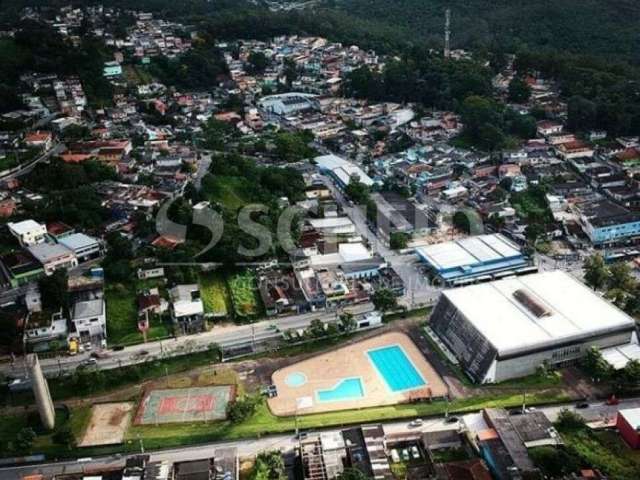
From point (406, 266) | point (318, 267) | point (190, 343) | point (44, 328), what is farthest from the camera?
point (406, 266)

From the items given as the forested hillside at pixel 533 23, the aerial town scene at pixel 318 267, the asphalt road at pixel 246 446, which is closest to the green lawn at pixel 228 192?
the aerial town scene at pixel 318 267

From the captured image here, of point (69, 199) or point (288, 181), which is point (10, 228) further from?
point (288, 181)

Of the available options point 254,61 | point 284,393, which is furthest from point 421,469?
point 254,61

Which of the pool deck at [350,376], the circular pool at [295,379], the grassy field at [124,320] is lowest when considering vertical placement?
the grassy field at [124,320]

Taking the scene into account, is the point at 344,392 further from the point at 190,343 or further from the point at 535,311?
the point at 535,311

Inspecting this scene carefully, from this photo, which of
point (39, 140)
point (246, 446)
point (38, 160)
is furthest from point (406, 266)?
point (39, 140)

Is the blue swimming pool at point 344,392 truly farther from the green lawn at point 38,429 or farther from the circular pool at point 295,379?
the green lawn at point 38,429

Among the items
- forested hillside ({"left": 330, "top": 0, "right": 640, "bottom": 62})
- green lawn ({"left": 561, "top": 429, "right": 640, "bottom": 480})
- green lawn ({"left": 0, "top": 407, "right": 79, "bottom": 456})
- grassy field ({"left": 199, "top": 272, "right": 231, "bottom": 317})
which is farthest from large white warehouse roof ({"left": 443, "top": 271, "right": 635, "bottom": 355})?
forested hillside ({"left": 330, "top": 0, "right": 640, "bottom": 62})
